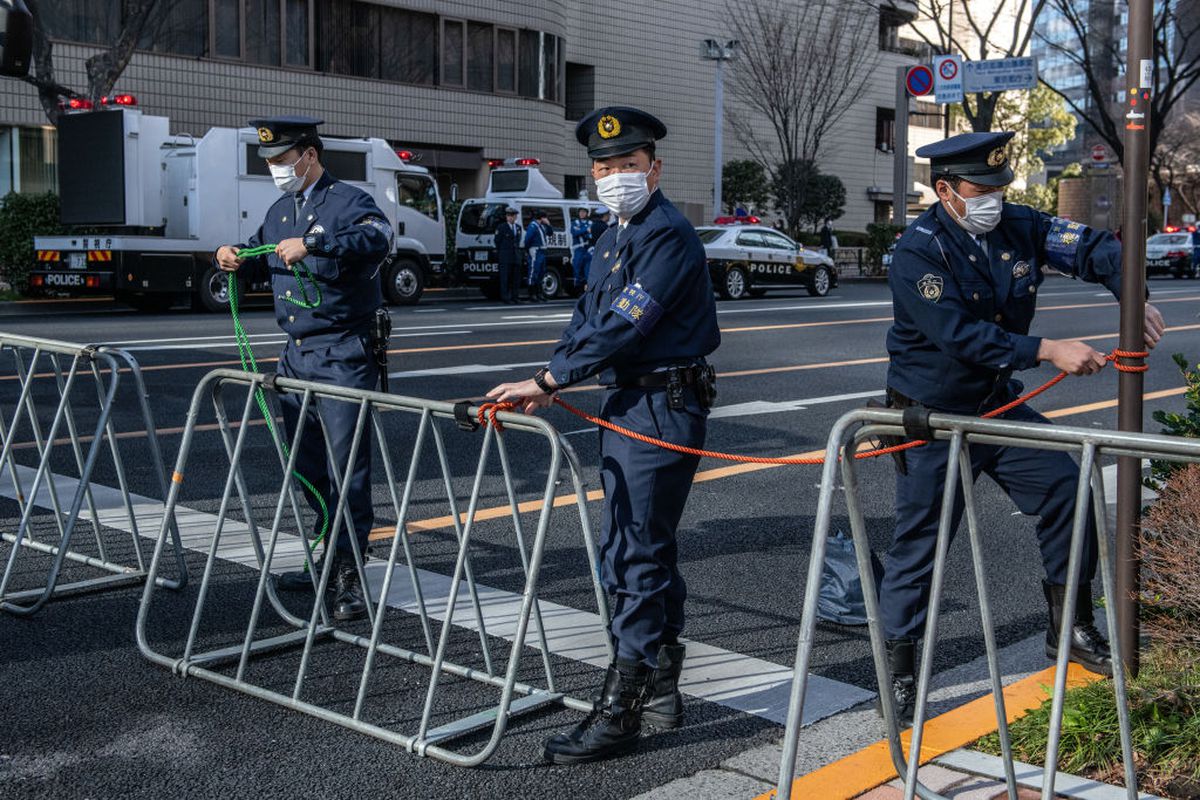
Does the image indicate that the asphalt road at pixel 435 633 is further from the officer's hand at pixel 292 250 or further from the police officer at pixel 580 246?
the police officer at pixel 580 246

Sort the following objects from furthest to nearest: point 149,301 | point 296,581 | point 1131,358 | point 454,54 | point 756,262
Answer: point 454,54
point 756,262
point 149,301
point 296,581
point 1131,358

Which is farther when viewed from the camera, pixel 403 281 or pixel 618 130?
pixel 403 281

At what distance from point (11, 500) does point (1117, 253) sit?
5.76m

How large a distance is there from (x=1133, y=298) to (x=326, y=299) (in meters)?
3.07

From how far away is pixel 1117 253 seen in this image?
14.3ft

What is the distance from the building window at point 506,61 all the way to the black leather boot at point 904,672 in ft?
107

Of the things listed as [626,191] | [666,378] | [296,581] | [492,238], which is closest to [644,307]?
[666,378]

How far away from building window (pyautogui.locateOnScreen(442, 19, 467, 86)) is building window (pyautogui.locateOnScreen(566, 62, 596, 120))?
21.2ft

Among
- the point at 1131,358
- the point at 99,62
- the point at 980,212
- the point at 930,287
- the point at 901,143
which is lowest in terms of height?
the point at 1131,358

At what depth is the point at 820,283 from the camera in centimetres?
2764

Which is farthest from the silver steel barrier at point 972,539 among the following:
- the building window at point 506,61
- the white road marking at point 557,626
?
the building window at point 506,61

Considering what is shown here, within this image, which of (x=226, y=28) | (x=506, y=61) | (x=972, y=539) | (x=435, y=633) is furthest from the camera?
(x=506, y=61)

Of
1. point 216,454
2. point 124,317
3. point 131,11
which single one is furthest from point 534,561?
point 131,11

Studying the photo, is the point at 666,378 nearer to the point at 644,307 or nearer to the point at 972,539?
the point at 644,307
